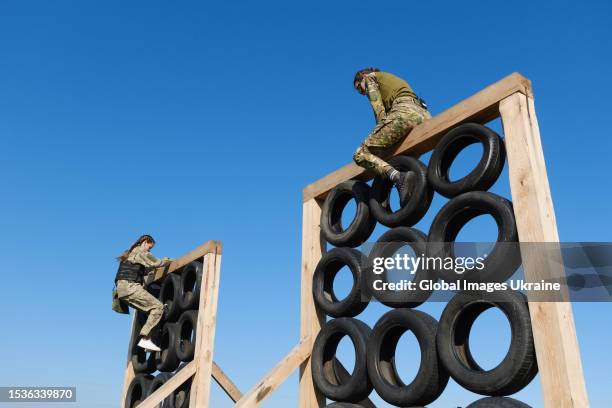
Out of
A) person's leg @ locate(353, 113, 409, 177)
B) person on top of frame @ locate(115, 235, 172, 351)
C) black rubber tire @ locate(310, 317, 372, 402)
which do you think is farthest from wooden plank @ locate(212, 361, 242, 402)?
person's leg @ locate(353, 113, 409, 177)

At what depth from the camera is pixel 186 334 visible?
23.7 ft

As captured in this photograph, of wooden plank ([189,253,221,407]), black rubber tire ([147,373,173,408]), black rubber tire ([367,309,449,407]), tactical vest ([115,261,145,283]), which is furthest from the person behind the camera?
tactical vest ([115,261,145,283])

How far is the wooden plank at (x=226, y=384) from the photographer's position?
7.57 m

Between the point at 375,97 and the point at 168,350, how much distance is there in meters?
4.55

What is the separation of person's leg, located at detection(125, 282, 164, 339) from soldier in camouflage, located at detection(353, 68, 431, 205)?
13.9ft

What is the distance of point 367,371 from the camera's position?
4.34 m

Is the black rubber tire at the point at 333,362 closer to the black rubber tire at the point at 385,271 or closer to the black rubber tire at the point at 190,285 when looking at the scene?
the black rubber tire at the point at 385,271

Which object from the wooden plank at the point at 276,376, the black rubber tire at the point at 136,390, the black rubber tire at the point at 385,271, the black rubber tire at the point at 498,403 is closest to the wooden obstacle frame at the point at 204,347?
the black rubber tire at the point at 136,390

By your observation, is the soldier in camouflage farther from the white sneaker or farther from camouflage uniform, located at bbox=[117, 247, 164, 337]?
the white sneaker

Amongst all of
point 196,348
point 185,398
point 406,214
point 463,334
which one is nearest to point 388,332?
point 463,334

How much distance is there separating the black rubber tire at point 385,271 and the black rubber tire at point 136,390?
455cm

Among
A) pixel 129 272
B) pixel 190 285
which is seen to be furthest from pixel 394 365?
pixel 129 272

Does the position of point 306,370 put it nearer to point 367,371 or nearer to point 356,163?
point 367,371

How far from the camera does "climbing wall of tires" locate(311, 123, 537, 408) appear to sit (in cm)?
341
